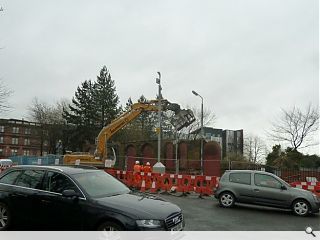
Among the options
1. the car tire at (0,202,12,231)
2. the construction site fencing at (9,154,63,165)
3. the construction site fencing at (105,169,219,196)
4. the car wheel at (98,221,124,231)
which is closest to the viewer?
the car wheel at (98,221,124,231)

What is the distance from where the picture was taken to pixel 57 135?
65.6 metres

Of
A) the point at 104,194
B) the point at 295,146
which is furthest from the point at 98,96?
the point at 104,194

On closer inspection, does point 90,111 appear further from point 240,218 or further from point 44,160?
point 240,218

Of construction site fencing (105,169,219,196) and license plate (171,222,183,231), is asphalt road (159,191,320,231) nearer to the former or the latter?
construction site fencing (105,169,219,196)

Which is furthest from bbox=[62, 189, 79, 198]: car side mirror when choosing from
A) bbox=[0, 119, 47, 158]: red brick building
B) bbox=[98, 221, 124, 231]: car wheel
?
bbox=[0, 119, 47, 158]: red brick building

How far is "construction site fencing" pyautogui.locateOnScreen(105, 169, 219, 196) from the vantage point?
17.6 meters

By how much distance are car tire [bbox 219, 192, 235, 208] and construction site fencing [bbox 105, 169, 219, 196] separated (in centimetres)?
308

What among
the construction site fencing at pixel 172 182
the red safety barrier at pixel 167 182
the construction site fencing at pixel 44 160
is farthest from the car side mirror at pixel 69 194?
the construction site fencing at pixel 44 160

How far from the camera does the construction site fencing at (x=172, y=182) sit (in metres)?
17.6

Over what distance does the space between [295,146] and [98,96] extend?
32878 millimetres

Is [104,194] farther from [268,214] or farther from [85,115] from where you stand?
[85,115]

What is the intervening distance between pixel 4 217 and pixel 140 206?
3.49 metres

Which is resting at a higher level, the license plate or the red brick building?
the red brick building

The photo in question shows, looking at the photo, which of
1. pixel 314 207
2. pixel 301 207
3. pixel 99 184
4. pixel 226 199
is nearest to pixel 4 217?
pixel 99 184
